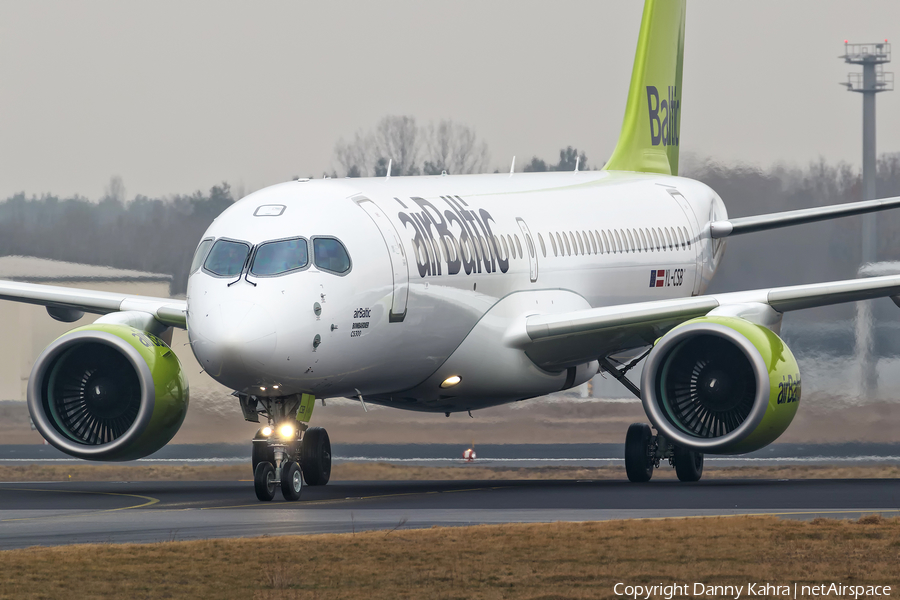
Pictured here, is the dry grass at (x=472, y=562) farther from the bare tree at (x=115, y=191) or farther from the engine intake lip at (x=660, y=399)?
the bare tree at (x=115, y=191)

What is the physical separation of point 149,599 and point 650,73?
80.3 feet

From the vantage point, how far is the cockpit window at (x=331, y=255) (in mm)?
20047

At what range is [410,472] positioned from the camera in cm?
3192

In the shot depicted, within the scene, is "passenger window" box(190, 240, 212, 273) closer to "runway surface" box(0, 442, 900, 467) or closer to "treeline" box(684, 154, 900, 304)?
"runway surface" box(0, 442, 900, 467)

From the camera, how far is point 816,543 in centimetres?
1466

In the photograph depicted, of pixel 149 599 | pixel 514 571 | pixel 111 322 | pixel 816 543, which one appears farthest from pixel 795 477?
pixel 149 599

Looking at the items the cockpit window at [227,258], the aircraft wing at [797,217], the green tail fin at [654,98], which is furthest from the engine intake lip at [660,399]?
the green tail fin at [654,98]

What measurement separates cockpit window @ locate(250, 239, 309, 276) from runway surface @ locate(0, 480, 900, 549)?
279 cm

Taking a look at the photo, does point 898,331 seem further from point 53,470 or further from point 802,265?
point 53,470

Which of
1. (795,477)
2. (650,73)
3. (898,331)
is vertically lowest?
(795,477)

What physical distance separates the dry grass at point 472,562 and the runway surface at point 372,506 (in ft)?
4.77

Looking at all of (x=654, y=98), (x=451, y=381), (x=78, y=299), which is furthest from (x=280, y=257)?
(x=654, y=98)

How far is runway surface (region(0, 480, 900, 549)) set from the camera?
671 inches

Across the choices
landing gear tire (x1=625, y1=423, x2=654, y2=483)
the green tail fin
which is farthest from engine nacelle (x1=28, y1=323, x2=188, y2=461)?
the green tail fin
